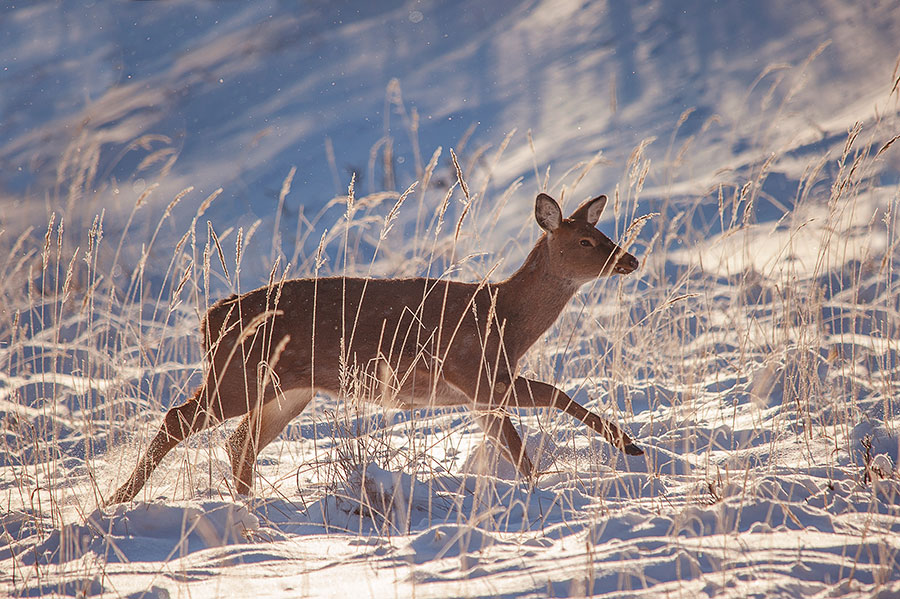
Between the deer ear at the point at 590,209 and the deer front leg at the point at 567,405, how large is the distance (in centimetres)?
112

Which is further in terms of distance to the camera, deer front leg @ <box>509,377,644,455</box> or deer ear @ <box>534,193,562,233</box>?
deer ear @ <box>534,193,562,233</box>

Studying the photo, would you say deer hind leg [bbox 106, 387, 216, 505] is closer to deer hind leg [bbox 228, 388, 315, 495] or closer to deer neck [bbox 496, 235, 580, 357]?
deer hind leg [bbox 228, 388, 315, 495]

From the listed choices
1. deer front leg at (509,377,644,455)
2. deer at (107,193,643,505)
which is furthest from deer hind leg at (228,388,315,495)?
deer front leg at (509,377,644,455)

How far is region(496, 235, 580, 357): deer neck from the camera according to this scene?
4637 mm

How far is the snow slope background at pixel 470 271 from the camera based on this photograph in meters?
2.59

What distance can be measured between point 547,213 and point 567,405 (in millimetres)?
1224

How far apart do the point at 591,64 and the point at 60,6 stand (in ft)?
44.1

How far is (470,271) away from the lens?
729cm

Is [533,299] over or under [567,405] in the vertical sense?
over

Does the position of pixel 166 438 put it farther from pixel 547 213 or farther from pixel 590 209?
pixel 590 209

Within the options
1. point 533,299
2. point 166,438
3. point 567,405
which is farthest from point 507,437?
point 166,438

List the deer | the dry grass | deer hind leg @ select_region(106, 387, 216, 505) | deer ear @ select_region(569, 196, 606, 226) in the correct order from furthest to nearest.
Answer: deer ear @ select_region(569, 196, 606, 226) < the deer < deer hind leg @ select_region(106, 387, 216, 505) < the dry grass

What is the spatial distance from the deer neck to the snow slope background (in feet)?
1.26

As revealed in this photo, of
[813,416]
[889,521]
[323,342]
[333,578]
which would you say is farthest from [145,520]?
[813,416]
